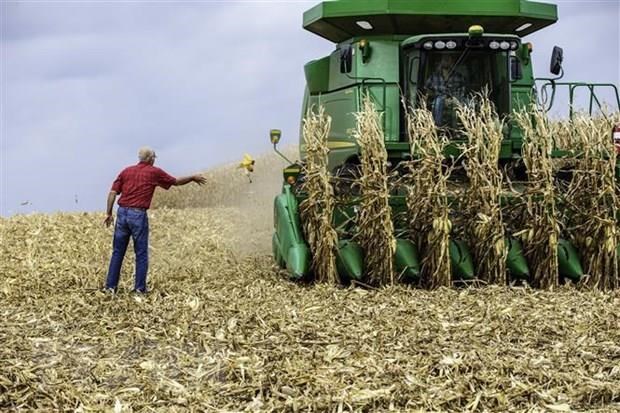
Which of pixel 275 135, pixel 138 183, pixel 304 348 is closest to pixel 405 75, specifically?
pixel 275 135

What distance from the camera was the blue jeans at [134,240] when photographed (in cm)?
1076

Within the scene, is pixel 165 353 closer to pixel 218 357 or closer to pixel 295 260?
pixel 218 357

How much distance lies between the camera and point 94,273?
508 inches

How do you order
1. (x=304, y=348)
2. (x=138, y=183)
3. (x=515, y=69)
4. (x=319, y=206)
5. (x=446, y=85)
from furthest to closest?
(x=515, y=69), (x=446, y=85), (x=319, y=206), (x=138, y=183), (x=304, y=348)

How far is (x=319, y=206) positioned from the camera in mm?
11086

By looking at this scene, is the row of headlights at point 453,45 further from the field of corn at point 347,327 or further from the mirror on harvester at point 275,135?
the mirror on harvester at point 275,135

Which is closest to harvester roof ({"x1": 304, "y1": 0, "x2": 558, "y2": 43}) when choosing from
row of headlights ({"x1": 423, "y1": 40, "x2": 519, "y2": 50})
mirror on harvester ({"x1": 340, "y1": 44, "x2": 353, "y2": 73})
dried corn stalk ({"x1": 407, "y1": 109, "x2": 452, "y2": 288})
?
mirror on harvester ({"x1": 340, "y1": 44, "x2": 353, "y2": 73})

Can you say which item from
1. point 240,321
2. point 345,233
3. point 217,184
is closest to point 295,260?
point 345,233

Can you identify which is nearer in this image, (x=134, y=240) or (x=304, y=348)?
(x=304, y=348)

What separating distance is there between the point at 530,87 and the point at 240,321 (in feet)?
20.7

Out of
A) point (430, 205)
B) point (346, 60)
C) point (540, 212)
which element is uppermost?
point (346, 60)

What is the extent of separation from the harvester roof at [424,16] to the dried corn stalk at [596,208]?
2.48 m

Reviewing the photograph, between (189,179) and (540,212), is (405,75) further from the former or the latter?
(189,179)

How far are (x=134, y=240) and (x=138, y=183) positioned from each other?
59 cm
